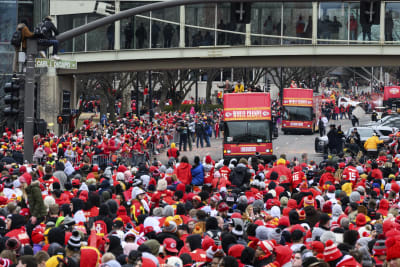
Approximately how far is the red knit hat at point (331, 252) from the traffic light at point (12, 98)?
9776 millimetres

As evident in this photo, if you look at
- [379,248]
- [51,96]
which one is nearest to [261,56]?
[51,96]

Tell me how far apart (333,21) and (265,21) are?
3489 mm

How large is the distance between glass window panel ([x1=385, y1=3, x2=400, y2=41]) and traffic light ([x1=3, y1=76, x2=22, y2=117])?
1097 inches

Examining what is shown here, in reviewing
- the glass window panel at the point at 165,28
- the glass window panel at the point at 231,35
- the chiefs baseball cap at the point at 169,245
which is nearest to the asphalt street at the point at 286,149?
the glass window panel at the point at 231,35

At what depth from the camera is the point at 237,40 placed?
4375cm

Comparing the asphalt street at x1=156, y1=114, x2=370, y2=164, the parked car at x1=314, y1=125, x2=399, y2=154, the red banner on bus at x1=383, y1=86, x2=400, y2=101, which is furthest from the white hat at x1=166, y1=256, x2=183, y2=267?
the red banner on bus at x1=383, y1=86, x2=400, y2=101

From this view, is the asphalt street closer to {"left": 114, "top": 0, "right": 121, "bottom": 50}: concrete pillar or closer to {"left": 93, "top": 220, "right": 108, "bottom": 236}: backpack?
{"left": 114, "top": 0, "right": 121, "bottom": 50}: concrete pillar

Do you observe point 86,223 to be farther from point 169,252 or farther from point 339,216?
point 339,216

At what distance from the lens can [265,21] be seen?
44438 mm

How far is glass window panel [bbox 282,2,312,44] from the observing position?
4375 cm

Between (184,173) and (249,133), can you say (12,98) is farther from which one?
(249,133)

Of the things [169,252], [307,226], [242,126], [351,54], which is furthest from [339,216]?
[351,54]

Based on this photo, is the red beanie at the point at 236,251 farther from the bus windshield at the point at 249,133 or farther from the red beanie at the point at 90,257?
the bus windshield at the point at 249,133

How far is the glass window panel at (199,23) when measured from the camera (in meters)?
43.8
